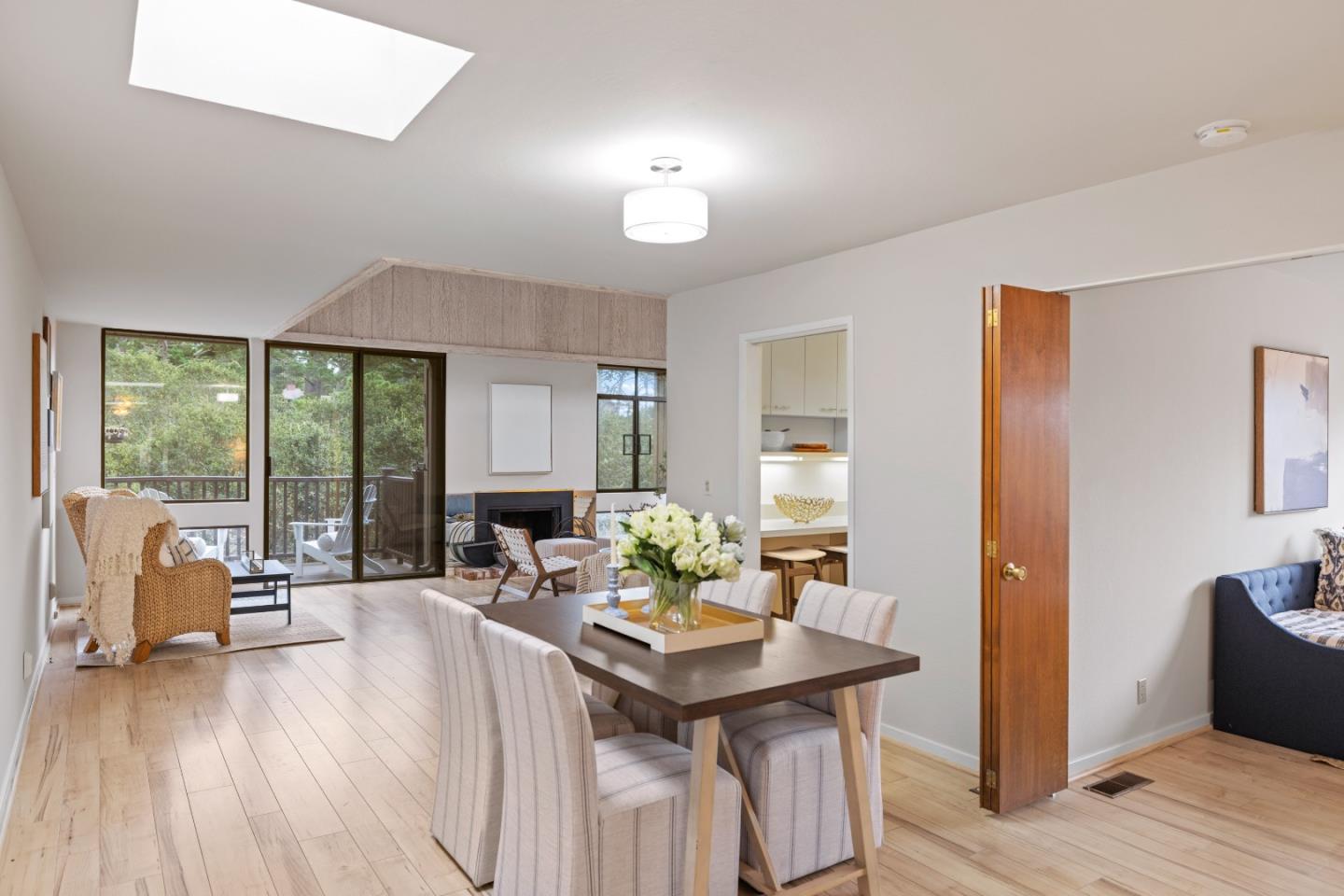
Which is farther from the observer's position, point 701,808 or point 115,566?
point 115,566

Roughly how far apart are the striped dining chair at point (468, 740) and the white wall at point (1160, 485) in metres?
2.19

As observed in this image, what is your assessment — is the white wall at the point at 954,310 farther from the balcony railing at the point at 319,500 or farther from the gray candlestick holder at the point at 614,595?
the balcony railing at the point at 319,500

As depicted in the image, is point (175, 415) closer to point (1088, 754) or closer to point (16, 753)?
point (16, 753)

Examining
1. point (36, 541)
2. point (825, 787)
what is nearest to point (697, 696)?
point (825, 787)

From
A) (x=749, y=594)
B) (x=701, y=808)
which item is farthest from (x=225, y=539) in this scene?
(x=701, y=808)

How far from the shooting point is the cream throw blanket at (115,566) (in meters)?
4.99

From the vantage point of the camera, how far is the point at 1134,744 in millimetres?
3807

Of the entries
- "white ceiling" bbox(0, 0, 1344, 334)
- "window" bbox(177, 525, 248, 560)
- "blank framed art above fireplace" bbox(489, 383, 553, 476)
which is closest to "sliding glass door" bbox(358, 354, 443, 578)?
"blank framed art above fireplace" bbox(489, 383, 553, 476)

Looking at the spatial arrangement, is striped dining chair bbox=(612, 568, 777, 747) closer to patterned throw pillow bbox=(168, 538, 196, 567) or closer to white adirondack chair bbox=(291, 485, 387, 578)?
patterned throw pillow bbox=(168, 538, 196, 567)

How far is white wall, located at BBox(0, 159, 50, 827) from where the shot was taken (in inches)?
121

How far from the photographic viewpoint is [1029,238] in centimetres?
336

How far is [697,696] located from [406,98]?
1820 millimetres

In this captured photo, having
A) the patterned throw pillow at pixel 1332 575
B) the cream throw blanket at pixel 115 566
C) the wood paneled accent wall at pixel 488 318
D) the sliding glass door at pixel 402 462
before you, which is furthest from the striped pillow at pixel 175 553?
the patterned throw pillow at pixel 1332 575

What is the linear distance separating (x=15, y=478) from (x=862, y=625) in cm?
345
